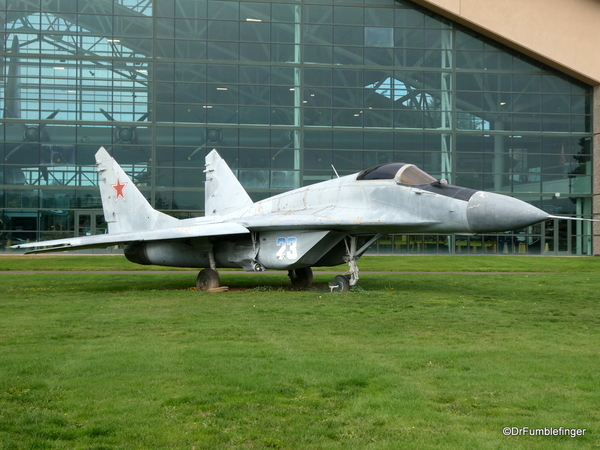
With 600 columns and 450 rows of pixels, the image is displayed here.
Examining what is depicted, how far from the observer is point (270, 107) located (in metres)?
43.8

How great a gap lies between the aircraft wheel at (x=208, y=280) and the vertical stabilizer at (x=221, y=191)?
339 centimetres

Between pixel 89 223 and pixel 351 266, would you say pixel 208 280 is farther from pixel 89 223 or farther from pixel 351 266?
pixel 89 223

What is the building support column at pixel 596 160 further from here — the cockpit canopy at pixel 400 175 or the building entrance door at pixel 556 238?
the cockpit canopy at pixel 400 175

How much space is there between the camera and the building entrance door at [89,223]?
42.5 metres

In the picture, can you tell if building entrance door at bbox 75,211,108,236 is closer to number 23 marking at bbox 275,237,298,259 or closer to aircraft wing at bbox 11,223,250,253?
aircraft wing at bbox 11,223,250,253

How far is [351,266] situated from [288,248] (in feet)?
5.20

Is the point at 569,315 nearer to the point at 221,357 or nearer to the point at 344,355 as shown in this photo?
the point at 344,355

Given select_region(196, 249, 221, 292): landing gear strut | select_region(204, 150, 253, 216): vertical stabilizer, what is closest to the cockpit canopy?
select_region(196, 249, 221, 292): landing gear strut

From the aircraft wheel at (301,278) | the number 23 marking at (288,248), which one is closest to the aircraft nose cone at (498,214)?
the number 23 marking at (288,248)

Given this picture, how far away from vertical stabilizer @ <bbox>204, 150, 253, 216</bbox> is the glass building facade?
71.9 ft

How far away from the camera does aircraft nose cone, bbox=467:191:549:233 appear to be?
1330 centimetres

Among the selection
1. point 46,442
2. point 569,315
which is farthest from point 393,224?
point 46,442

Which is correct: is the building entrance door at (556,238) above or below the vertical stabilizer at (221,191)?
below

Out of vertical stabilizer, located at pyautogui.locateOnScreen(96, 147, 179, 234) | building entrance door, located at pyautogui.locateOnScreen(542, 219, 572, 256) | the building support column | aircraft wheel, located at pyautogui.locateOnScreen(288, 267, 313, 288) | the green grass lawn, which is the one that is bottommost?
the green grass lawn
